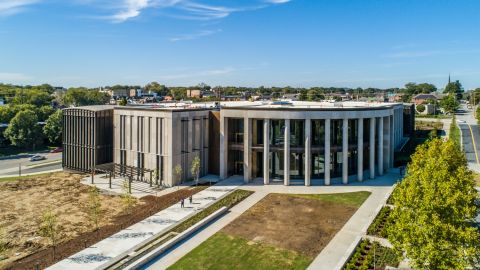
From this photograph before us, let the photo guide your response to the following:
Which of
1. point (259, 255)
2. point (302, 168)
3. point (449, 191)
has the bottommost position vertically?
point (259, 255)

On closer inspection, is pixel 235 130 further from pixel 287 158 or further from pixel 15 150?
pixel 15 150

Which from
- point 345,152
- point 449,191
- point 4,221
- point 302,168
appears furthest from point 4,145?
point 449,191

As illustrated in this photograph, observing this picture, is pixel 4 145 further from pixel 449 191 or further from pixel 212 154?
pixel 449 191

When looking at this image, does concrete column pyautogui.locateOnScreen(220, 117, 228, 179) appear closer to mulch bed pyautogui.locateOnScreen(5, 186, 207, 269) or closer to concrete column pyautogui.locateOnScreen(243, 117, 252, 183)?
concrete column pyautogui.locateOnScreen(243, 117, 252, 183)

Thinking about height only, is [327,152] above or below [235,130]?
below

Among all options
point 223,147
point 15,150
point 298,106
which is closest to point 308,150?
point 223,147

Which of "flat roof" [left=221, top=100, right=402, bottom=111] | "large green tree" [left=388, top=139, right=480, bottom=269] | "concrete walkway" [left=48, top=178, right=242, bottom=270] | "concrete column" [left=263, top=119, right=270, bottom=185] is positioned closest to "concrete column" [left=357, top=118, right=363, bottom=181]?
"flat roof" [left=221, top=100, right=402, bottom=111]

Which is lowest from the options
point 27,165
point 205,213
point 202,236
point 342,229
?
point 202,236
